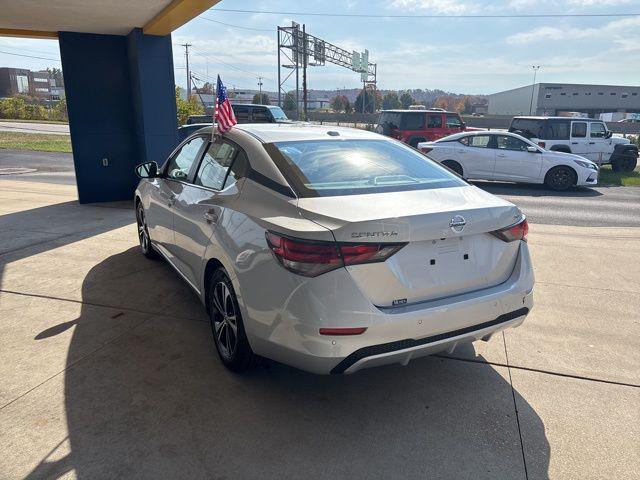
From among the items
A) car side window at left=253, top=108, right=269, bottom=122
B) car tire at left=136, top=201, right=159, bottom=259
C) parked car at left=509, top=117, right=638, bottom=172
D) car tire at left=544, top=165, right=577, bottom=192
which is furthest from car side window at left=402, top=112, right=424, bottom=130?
car tire at left=136, top=201, right=159, bottom=259

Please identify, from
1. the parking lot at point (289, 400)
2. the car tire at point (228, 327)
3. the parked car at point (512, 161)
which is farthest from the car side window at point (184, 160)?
the parked car at point (512, 161)

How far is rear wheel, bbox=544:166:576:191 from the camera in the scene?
1245cm

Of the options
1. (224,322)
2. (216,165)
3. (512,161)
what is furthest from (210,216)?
(512,161)

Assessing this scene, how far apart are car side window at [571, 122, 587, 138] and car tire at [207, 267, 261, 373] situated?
15.2 meters

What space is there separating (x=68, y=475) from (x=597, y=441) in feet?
8.91

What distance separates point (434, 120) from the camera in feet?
63.2

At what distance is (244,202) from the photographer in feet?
9.93

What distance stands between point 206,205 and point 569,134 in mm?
14989

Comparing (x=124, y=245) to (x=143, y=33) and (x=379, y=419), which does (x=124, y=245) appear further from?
(x=379, y=419)

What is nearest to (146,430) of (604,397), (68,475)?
(68,475)

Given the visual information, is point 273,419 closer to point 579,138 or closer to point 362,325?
point 362,325

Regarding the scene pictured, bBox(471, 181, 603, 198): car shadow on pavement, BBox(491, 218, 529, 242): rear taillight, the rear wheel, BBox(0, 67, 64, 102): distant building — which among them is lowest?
BBox(471, 181, 603, 198): car shadow on pavement

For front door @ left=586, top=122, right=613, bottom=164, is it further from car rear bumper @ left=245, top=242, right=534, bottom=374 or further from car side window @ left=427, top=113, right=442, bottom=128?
car rear bumper @ left=245, top=242, right=534, bottom=374

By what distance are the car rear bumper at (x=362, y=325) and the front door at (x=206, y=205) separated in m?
0.82
